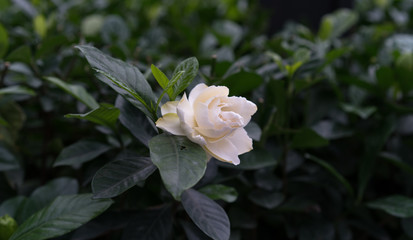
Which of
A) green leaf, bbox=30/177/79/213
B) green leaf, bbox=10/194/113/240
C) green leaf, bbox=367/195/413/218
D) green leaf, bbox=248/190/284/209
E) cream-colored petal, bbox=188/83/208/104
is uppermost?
cream-colored petal, bbox=188/83/208/104

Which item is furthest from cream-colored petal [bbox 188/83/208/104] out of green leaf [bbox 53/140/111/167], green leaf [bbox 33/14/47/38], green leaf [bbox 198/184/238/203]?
green leaf [bbox 33/14/47/38]

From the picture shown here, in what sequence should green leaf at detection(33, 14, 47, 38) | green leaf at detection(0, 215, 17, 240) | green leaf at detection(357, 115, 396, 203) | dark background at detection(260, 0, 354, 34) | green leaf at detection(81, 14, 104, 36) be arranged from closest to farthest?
green leaf at detection(0, 215, 17, 240), green leaf at detection(357, 115, 396, 203), green leaf at detection(33, 14, 47, 38), green leaf at detection(81, 14, 104, 36), dark background at detection(260, 0, 354, 34)

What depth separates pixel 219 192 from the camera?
862mm

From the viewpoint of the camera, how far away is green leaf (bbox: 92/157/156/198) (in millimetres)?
675

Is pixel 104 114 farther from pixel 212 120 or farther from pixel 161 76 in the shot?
pixel 212 120

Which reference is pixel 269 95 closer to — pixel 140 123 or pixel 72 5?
pixel 140 123

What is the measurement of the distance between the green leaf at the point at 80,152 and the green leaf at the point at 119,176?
248 millimetres

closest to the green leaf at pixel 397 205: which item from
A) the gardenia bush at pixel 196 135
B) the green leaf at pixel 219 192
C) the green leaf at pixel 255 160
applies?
the gardenia bush at pixel 196 135

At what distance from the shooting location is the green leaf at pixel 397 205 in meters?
1.04

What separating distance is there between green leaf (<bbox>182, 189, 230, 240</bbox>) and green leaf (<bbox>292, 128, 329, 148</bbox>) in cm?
40

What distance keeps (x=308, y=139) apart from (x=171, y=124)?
517 mm

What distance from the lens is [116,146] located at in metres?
0.98

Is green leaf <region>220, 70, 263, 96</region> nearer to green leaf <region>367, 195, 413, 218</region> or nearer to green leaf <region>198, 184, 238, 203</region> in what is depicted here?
green leaf <region>198, 184, 238, 203</region>

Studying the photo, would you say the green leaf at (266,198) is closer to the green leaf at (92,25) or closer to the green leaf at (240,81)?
the green leaf at (240,81)
